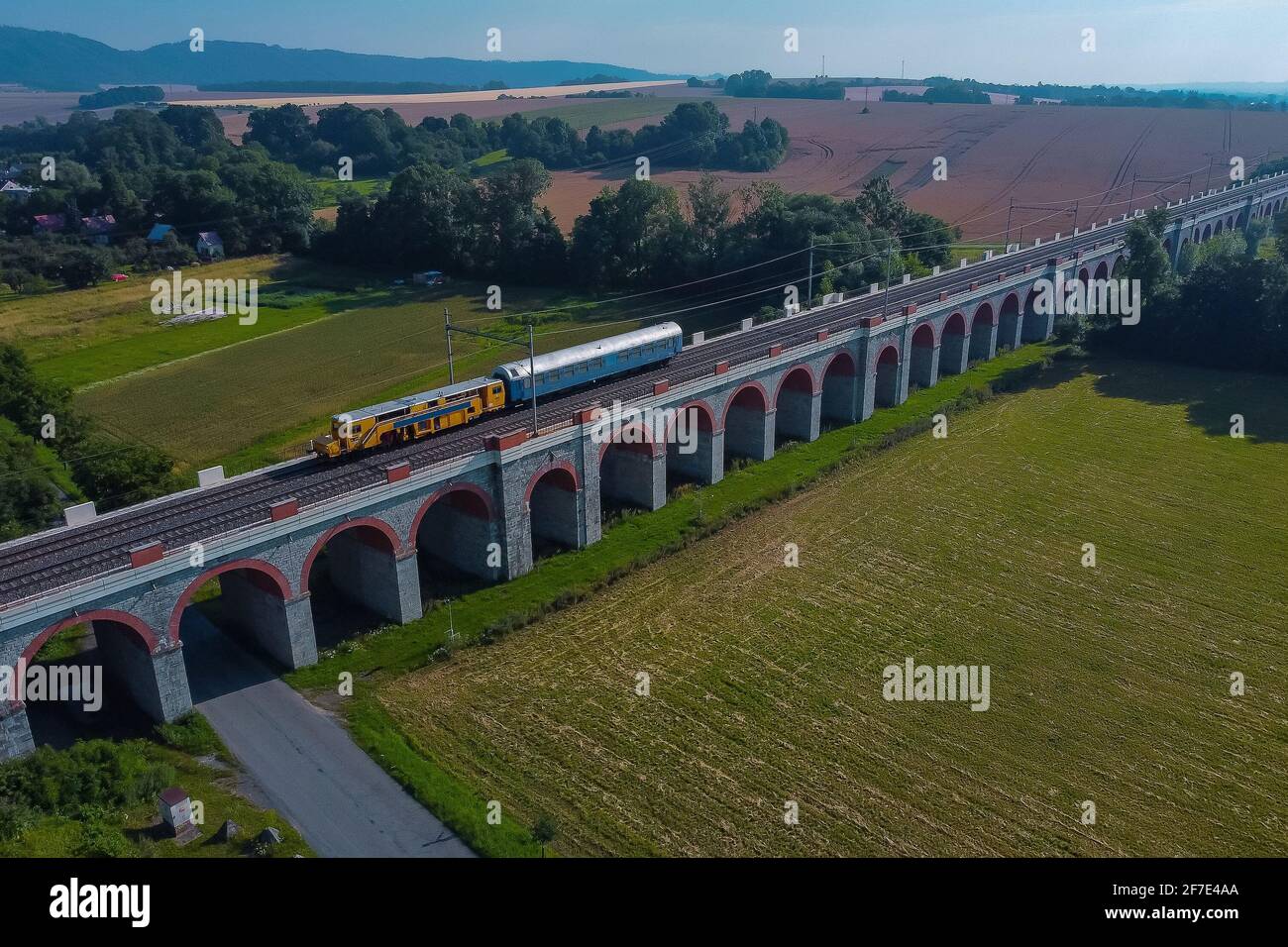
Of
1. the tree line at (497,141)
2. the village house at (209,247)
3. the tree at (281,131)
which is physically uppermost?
the tree at (281,131)

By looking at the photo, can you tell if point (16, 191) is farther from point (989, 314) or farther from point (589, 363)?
point (989, 314)

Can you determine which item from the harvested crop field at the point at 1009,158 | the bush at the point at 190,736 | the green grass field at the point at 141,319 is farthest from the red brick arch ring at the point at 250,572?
the harvested crop field at the point at 1009,158

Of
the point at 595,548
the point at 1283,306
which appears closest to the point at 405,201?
the point at 595,548

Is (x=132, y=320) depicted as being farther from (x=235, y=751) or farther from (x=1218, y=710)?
(x=1218, y=710)

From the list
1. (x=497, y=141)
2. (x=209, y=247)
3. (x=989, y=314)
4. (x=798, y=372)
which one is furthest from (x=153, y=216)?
(x=989, y=314)

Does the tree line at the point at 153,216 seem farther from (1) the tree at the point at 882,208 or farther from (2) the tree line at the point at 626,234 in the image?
(1) the tree at the point at 882,208

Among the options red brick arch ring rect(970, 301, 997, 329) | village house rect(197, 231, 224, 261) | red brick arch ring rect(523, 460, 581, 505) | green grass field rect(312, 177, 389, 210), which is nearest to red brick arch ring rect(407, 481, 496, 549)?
red brick arch ring rect(523, 460, 581, 505)

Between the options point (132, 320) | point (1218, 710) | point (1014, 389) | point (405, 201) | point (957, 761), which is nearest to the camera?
point (957, 761)
